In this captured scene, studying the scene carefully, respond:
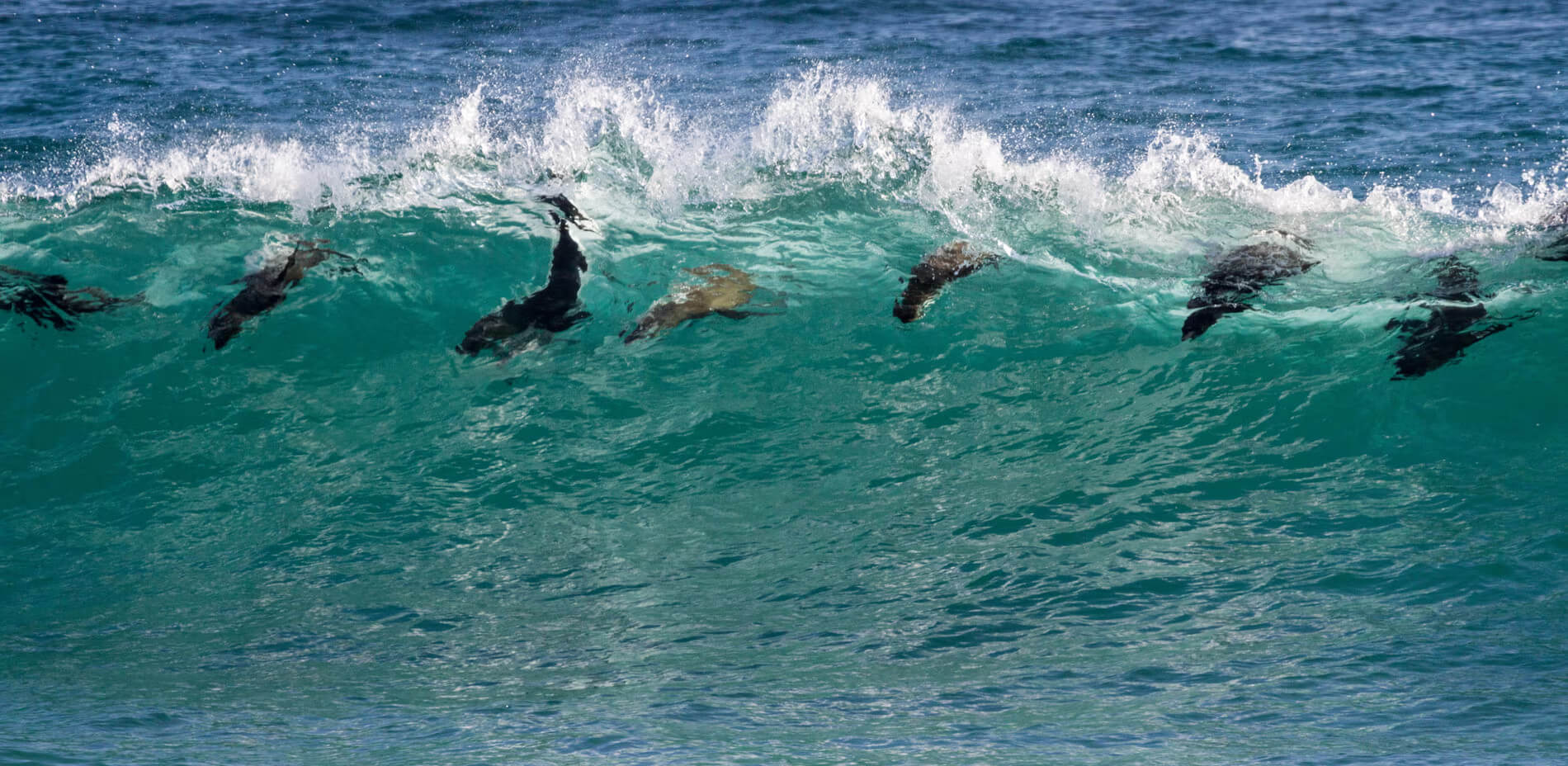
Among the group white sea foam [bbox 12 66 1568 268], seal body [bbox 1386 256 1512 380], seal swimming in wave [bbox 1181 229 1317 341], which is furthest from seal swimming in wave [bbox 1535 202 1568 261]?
seal swimming in wave [bbox 1181 229 1317 341]

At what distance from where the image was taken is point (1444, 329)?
18.2 feet

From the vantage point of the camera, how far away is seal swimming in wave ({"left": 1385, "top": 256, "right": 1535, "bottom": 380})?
5.39m

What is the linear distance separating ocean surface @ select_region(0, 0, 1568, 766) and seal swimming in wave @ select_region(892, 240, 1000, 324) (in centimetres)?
10

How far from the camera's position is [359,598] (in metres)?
4.46

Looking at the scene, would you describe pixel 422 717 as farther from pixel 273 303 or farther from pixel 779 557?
pixel 273 303

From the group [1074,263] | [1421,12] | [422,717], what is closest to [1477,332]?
[1074,263]

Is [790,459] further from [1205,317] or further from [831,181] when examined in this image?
[831,181]

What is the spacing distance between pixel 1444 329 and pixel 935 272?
261cm

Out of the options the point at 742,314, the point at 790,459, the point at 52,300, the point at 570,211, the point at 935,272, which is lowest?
the point at 790,459

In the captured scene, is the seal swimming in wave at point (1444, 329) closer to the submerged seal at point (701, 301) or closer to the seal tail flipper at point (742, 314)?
the seal tail flipper at point (742, 314)

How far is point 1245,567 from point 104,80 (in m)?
12.9

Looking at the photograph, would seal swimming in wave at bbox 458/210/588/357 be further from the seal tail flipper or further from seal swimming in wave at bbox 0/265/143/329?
seal swimming in wave at bbox 0/265/143/329

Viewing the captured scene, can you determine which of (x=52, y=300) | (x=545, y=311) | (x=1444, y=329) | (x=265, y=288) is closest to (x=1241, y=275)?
(x=1444, y=329)

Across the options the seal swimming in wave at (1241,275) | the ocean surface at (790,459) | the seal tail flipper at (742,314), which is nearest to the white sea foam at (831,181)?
the ocean surface at (790,459)
